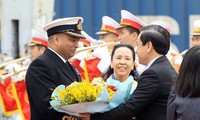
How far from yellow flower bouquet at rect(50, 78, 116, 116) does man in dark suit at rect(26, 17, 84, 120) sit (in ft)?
0.49

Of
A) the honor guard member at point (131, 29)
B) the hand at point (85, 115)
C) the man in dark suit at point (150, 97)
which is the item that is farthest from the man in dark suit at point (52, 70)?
the honor guard member at point (131, 29)

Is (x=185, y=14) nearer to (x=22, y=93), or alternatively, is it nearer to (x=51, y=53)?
(x=22, y=93)

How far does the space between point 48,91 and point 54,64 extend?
0.76 ft

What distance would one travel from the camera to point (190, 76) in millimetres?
4578

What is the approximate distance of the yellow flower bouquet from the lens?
5105 millimetres

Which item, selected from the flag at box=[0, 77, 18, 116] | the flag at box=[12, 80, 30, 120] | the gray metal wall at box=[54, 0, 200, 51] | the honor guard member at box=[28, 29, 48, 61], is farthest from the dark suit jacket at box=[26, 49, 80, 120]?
the gray metal wall at box=[54, 0, 200, 51]

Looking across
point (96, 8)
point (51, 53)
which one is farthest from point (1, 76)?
point (51, 53)

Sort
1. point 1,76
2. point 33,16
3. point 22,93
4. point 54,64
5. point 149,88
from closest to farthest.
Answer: point 149,88
point 54,64
point 22,93
point 1,76
point 33,16

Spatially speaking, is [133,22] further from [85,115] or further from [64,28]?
[85,115]

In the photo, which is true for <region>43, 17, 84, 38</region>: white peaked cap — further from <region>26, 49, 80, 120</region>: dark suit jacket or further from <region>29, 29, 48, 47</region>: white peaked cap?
<region>29, 29, 48, 47</region>: white peaked cap

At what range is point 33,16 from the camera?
12094 mm

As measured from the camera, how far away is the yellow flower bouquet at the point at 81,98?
5.11m

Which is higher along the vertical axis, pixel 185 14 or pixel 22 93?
pixel 185 14

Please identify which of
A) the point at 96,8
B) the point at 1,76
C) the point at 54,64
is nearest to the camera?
the point at 54,64
